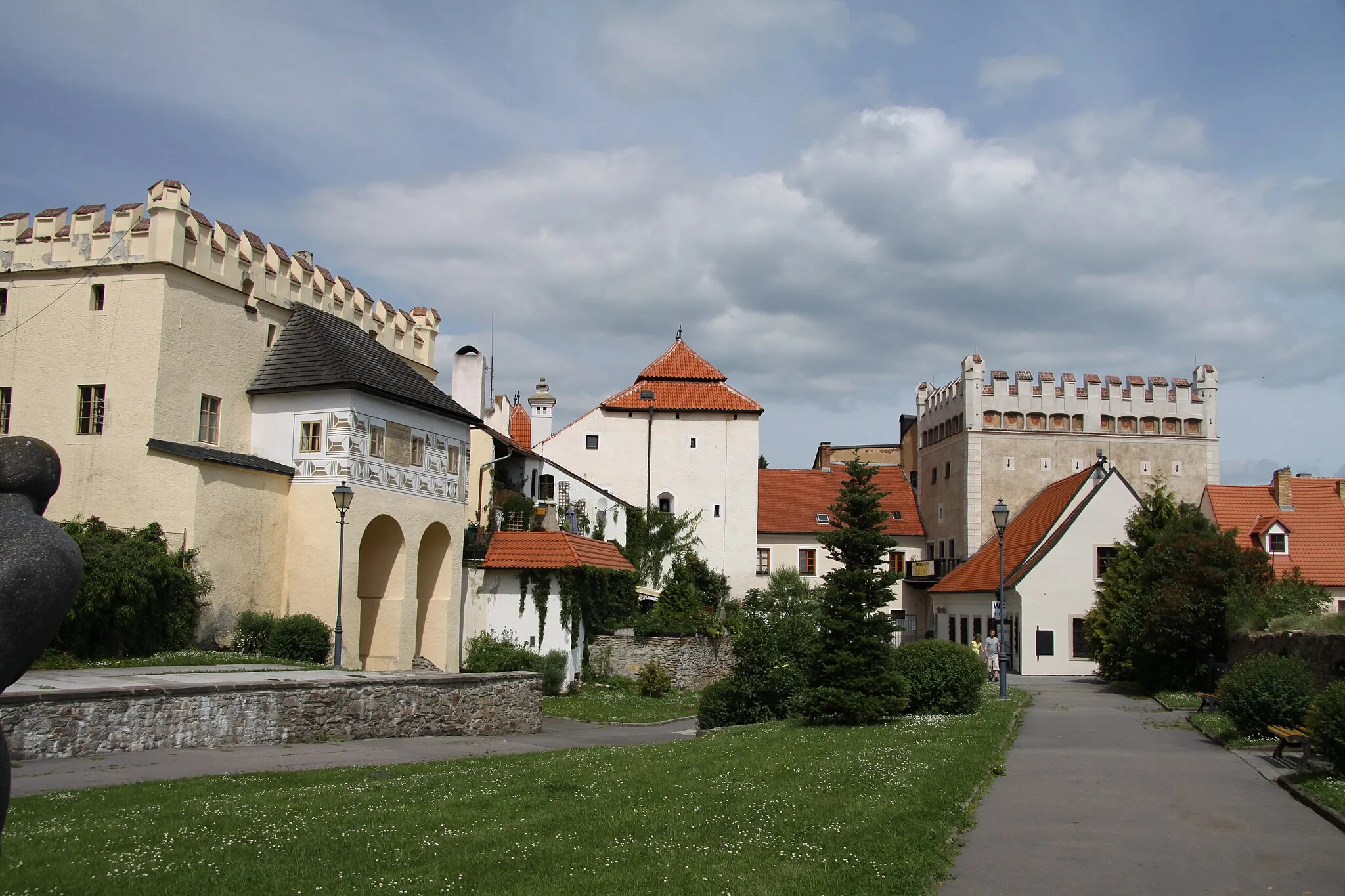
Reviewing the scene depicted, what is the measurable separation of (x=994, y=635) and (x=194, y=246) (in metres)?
33.3

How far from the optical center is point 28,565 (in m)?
4.38

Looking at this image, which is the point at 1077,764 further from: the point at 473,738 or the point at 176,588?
the point at 176,588

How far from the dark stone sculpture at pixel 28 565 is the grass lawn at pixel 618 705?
2017cm

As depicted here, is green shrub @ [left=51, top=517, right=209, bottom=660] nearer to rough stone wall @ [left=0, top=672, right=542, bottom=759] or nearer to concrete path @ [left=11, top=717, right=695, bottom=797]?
rough stone wall @ [left=0, top=672, right=542, bottom=759]

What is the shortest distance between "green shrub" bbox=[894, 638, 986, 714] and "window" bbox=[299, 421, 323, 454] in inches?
645

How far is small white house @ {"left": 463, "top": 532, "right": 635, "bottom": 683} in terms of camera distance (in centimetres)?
3350

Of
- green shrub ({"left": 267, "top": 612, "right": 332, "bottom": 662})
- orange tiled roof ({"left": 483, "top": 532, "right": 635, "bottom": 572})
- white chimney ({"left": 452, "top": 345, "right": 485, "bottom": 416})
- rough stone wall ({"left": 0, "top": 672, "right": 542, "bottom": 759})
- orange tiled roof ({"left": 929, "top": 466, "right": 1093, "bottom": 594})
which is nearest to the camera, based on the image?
rough stone wall ({"left": 0, "top": 672, "right": 542, "bottom": 759})

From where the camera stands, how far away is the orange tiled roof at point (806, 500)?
202 feet

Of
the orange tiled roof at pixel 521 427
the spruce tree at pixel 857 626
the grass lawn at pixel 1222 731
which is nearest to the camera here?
the grass lawn at pixel 1222 731

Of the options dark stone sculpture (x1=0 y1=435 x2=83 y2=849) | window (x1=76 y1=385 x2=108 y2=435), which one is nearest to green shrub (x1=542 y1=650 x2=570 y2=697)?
window (x1=76 y1=385 x2=108 y2=435)

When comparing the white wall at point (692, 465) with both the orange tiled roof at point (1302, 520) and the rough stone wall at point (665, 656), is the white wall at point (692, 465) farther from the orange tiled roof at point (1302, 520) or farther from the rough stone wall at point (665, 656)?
the orange tiled roof at point (1302, 520)

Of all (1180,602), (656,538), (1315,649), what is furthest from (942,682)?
(656,538)

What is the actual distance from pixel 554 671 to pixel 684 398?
1035 inches

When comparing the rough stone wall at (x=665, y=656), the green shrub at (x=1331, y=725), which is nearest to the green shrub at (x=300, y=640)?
the rough stone wall at (x=665, y=656)
